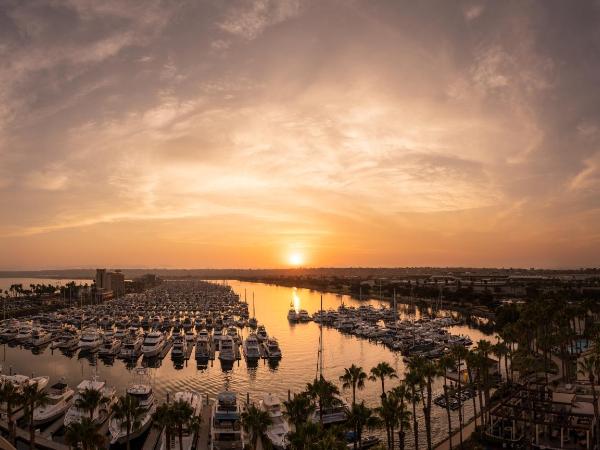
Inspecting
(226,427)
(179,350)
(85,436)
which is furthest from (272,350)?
(85,436)

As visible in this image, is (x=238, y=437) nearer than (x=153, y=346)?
Yes

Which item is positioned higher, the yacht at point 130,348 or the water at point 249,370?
the yacht at point 130,348

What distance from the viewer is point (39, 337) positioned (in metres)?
106

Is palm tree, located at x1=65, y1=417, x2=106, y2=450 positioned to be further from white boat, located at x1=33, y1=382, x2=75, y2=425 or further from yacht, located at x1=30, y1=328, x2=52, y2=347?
yacht, located at x1=30, y1=328, x2=52, y2=347

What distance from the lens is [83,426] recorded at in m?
33.1

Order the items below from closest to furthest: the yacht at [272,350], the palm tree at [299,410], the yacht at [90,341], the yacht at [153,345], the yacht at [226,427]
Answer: the palm tree at [299,410]
the yacht at [226,427]
the yacht at [272,350]
the yacht at [153,345]
the yacht at [90,341]

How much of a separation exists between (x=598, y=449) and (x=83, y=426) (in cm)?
4032

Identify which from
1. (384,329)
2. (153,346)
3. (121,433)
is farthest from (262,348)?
(121,433)

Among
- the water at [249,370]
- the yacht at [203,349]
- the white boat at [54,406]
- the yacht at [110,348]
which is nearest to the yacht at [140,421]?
the white boat at [54,406]

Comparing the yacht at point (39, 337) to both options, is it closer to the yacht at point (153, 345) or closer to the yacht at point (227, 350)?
the yacht at point (153, 345)

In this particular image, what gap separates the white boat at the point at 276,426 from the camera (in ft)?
151

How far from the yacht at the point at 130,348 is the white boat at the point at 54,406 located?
32.2 metres

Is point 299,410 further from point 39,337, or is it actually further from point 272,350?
point 39,337

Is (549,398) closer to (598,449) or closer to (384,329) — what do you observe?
(598,449)
